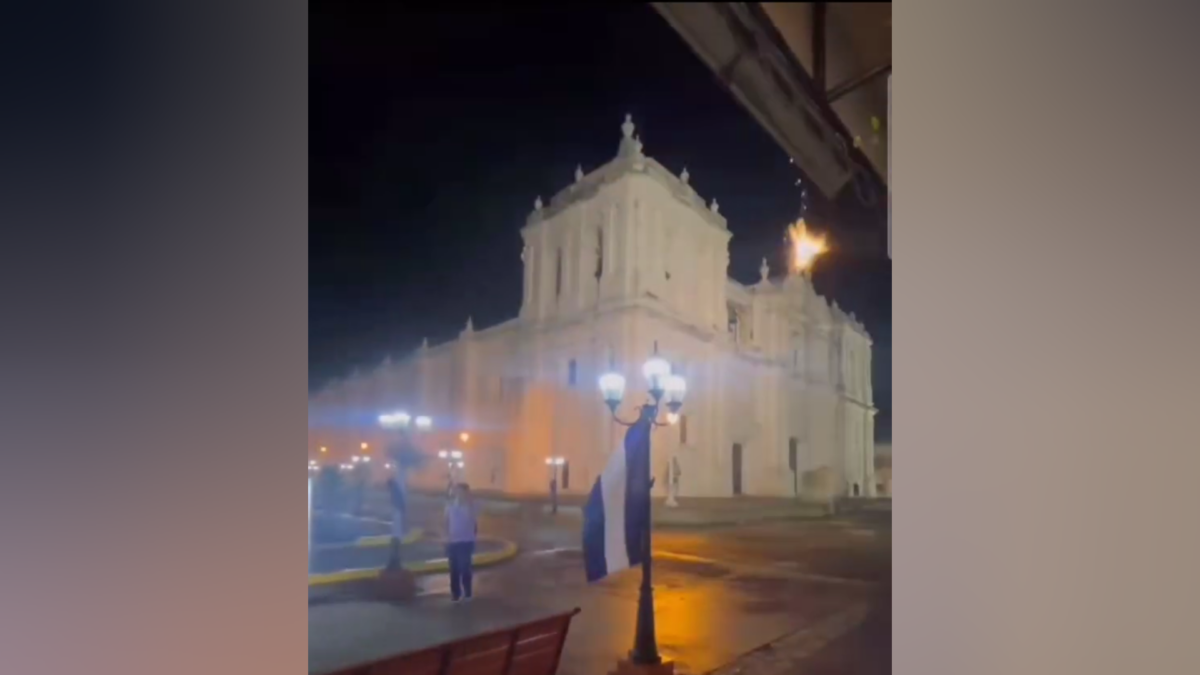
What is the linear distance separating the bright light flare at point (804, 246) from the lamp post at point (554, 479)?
1.74 feet

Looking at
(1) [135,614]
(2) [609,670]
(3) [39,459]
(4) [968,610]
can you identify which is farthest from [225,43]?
(4) [968,610]

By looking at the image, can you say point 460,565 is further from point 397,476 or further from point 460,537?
point 397,476

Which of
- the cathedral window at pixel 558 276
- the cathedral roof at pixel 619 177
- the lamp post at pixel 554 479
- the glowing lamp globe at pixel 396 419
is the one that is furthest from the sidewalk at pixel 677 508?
the cathedral roof at pixel 619 177

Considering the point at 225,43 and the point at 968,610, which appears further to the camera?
the point at 225,43

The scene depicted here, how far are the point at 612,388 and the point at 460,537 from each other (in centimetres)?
37

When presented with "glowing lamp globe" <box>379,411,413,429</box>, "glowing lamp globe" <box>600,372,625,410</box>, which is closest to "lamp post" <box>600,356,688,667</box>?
"glowing lamp globe" <box>600,372,625,410</box>

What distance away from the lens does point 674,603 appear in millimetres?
1575

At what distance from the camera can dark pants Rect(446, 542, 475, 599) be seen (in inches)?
62.9

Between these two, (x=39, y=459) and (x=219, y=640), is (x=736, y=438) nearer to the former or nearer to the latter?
(x=219, y=640)

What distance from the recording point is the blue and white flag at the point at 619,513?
1.59 m

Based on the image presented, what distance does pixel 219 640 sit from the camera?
1.54 metres

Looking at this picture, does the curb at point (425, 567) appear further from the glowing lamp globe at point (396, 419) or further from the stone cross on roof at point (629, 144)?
the stone cross on roof at point (629, 144)

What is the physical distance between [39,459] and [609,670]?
98 centimetres

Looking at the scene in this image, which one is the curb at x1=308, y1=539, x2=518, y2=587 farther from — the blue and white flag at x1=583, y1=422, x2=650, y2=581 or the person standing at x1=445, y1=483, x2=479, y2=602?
the blue and white flag at x1=583, y1=422, x2=650, y2=581
